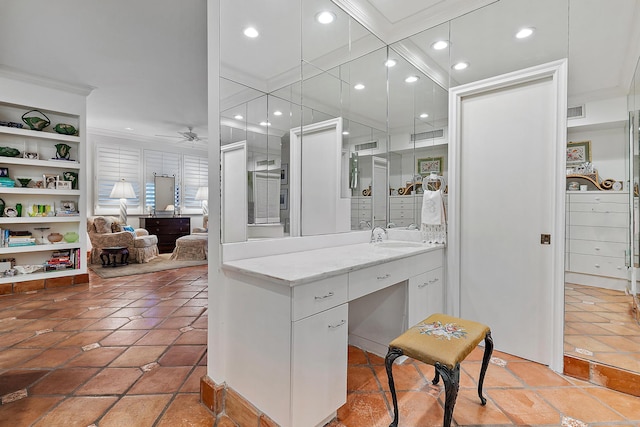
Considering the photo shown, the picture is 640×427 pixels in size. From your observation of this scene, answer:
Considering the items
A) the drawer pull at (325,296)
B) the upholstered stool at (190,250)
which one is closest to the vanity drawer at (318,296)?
the drawer pull at (325,296)

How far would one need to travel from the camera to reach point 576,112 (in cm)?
211

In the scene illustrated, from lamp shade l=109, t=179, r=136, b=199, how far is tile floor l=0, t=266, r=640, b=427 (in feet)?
12.7

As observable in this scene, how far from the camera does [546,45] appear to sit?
6.88ft

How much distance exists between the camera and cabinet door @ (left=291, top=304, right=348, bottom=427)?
1.32 meters

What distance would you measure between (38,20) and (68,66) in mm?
996

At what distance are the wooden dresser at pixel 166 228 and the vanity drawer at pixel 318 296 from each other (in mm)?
6569

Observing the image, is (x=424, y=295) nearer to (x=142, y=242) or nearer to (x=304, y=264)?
(x=304, y=264)

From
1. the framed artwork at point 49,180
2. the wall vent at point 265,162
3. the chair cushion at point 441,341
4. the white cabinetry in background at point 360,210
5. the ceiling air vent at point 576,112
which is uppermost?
the ceiling air vent at point 576,112

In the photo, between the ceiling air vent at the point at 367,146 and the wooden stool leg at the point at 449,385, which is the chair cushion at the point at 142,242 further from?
the wooden stool leg at the point at 449,385

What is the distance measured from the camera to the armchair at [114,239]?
17.8 feet

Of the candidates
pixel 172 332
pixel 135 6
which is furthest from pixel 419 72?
pixel 172 332

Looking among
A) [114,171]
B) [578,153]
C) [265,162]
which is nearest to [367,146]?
[265,162]

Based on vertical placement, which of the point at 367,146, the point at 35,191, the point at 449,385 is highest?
the point at 367,146

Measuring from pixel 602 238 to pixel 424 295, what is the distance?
171 cm
